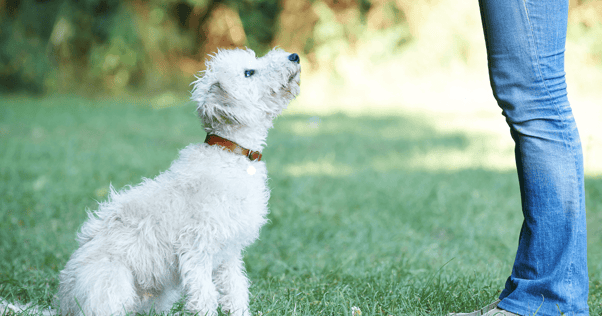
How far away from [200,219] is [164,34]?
12246 millimetres

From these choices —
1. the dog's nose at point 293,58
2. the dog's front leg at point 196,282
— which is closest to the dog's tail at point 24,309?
the dog's front leg at point 196,282

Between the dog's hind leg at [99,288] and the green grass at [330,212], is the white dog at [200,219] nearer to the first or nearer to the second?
the dog's hind leg at [99,288]

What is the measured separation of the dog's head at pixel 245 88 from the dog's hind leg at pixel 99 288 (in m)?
0.70

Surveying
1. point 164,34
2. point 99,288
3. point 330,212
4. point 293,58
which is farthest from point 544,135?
point 164,34

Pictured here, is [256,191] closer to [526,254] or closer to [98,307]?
[98,307]

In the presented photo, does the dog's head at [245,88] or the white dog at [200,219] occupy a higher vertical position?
the dog's head at [245,88]

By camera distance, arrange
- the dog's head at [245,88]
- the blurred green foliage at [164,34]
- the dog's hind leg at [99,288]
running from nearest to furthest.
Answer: the dog's hind leg at [99,288], the dog's head at [245,88], the blurred green foliage at [164,34]

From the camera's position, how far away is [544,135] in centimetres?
188

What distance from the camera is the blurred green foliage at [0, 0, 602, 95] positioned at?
12039 millimetres

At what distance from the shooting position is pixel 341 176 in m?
5.68

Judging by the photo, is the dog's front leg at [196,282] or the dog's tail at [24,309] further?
the dog's tail at [24,309]

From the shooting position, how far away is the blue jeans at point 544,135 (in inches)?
72.7

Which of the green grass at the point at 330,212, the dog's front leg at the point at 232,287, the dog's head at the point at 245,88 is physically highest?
the dog's head at the point at 245,88

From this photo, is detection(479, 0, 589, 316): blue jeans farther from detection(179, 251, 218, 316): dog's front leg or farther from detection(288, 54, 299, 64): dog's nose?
detection(179, 251, 218, 316): dog's front leg
